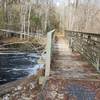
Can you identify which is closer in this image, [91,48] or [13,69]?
[91,48]

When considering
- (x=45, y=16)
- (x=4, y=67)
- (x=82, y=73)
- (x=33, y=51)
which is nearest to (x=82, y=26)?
(x=33, y=51)

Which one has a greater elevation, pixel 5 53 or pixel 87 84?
pixel 87 84

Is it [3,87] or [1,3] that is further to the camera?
[1,3]

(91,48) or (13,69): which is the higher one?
(91,48)

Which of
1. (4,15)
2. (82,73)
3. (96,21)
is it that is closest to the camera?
(82,73)

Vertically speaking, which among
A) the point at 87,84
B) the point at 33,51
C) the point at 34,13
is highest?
the point at 34,13

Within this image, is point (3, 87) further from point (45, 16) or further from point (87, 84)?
point (45, 16)

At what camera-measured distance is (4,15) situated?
31891 millimetres

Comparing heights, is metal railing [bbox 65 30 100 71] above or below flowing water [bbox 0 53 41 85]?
above

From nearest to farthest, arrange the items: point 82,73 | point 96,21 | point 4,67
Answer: point 82,73 → point 4,67 → point 96,21

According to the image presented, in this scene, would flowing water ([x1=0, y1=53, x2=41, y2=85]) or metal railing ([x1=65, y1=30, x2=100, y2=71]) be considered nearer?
metal railing ([x1=65, y1=30, x2=100, y2=71])

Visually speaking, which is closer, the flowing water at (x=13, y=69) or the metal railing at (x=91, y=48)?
the metal railing at (x=91, y=48)

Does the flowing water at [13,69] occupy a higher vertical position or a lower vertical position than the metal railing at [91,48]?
lower

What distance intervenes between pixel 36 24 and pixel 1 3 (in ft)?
20.7
